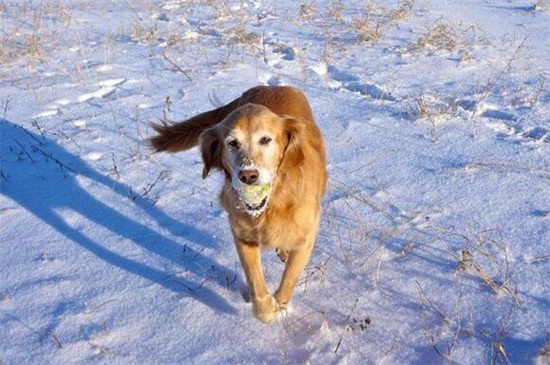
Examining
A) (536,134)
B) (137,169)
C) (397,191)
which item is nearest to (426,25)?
(536,134)

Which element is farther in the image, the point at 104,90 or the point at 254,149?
the point at 104,90

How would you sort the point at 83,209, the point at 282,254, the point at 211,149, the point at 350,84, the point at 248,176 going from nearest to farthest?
the point at 248,176
the point at 211,149
the point at 282,254
the point at 83,209
the point at 350,84

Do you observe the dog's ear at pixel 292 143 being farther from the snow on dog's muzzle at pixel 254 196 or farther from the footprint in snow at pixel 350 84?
the footprint in snow at pixel 350 84

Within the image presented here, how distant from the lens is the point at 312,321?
8.14 feet

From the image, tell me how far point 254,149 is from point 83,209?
1.59m

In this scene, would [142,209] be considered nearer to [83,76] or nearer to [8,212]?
[8,212]

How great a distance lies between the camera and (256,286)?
254 cm

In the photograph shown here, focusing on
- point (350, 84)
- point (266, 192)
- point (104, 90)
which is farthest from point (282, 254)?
point (104, 90)

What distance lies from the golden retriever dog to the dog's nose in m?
0.05

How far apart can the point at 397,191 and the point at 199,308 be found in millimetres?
1483

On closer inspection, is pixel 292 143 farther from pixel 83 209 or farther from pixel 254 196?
pixel 83 209

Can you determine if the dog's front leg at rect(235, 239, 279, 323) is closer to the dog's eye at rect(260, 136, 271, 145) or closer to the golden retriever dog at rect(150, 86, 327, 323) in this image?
the golden retriever dog at rect(150, 86, 327, 323)

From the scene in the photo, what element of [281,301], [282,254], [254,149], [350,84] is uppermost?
[254,149]

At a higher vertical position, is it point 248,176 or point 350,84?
point 248,176
